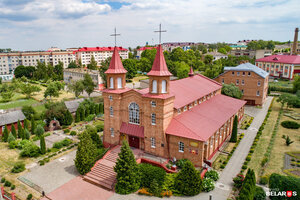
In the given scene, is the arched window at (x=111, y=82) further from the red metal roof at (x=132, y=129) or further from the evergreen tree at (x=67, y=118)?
the evergreen tree at (x=67, y=118)

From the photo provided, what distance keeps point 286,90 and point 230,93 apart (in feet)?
100

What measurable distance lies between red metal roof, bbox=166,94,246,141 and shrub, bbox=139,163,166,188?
4.98 metres

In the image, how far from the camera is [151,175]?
81.0ft

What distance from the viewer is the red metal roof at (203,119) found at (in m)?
27.9

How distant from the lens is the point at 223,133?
118 feet

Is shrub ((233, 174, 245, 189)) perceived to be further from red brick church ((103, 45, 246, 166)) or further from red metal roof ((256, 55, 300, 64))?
red metal roof ((256, 55, 300, 64))

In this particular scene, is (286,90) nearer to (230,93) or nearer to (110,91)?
(230,93)

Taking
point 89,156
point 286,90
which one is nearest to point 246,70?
point 286,90

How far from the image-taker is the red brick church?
27688 mm

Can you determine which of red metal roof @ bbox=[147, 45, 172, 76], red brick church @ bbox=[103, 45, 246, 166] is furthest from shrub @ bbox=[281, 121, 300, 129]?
red metal roof @ bbox=[147, 45, 172, 76]

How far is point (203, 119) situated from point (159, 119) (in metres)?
7.83

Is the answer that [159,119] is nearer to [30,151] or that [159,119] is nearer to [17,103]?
[30,151]

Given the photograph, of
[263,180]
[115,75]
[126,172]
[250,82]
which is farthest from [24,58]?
[263,180]

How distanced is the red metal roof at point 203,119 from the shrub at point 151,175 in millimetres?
4984
